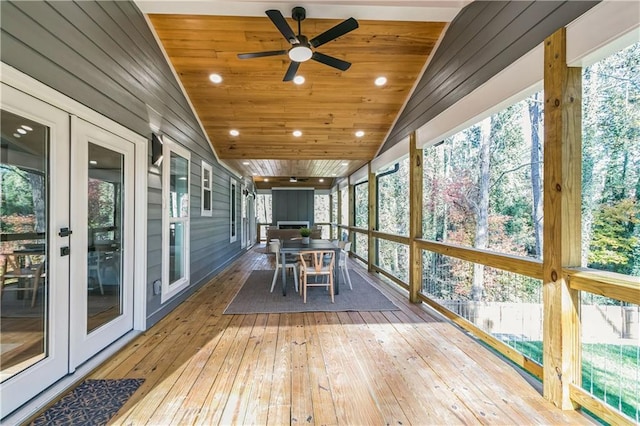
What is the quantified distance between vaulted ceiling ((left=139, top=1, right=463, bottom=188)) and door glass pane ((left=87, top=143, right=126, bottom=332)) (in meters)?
1.74

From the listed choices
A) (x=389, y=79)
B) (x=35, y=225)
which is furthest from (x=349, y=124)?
(x=35, y=225)

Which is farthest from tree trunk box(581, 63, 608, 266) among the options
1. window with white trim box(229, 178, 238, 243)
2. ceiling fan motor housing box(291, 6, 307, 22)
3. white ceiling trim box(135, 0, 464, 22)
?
window with white trim box(229, 178, 238, 243)

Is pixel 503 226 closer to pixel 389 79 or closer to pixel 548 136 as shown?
pixel 389 79

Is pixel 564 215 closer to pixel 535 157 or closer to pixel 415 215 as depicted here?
pixel 415 215

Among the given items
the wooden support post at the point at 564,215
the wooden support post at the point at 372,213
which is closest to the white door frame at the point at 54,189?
the wooden support post at the point at 564,215

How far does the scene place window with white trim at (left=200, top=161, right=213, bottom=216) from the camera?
4875 mm

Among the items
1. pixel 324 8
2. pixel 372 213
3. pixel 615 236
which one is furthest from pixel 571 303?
pixel 372 213

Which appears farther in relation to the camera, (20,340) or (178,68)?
(178,68)

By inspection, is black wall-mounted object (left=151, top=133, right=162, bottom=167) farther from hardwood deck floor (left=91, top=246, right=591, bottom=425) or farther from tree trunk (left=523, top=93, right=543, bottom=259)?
tree trunk (left=523, top=93, right=543, bottom=259)

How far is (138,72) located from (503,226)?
6.67 metres

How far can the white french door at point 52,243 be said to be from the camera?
1.64 m

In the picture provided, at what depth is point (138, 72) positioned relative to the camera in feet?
9.30

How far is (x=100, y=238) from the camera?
2428mm

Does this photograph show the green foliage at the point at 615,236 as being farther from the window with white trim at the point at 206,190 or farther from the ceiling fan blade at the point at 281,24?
the window with white trim at the point at 206,190
